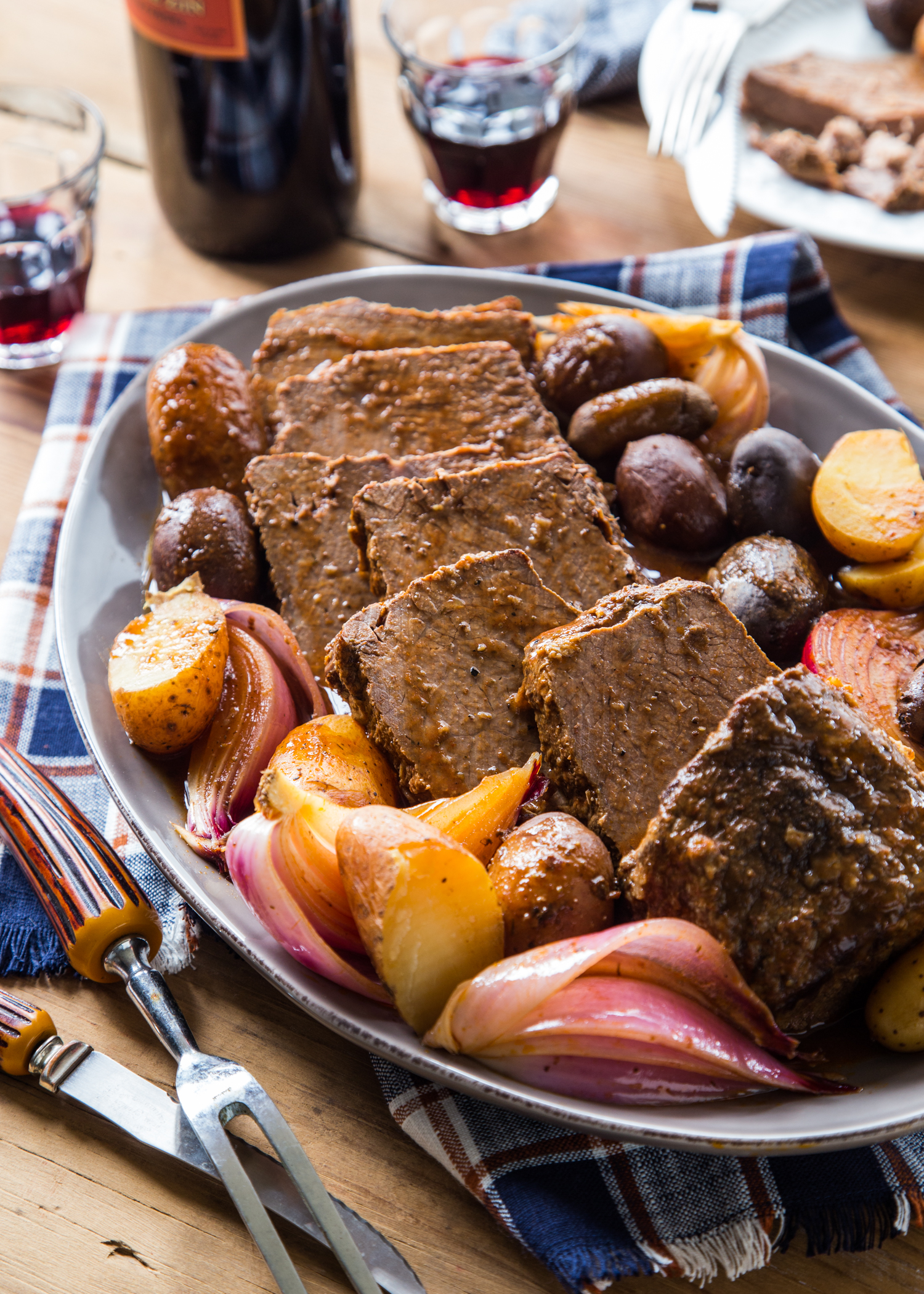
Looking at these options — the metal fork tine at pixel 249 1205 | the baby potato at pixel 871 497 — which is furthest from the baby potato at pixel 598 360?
the metal fork tine at pixel 249 1205

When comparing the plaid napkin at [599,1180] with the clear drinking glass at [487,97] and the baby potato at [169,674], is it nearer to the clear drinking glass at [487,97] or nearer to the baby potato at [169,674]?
the baby potato at [169,674]

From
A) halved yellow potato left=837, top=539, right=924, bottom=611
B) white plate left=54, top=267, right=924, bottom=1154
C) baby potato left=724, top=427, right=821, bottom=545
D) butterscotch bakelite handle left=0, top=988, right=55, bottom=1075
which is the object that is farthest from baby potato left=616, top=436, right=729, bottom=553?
butterscotch bakelite handle left=0, top=988, right=55, bottom=1075

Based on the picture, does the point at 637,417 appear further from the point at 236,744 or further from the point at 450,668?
the point at 236,744

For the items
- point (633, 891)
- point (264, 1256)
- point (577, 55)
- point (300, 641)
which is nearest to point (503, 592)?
point (300, 641)

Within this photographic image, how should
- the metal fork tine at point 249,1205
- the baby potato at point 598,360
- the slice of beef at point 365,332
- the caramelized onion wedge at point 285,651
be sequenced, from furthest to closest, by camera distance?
the slice of beef at point 365,332 → the baby potato at point 598,360 → the caramelized onion wedge at point 285,651 → the metal fork tine at point 249,1205

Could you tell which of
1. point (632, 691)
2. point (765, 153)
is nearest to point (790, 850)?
point (632, 691)
